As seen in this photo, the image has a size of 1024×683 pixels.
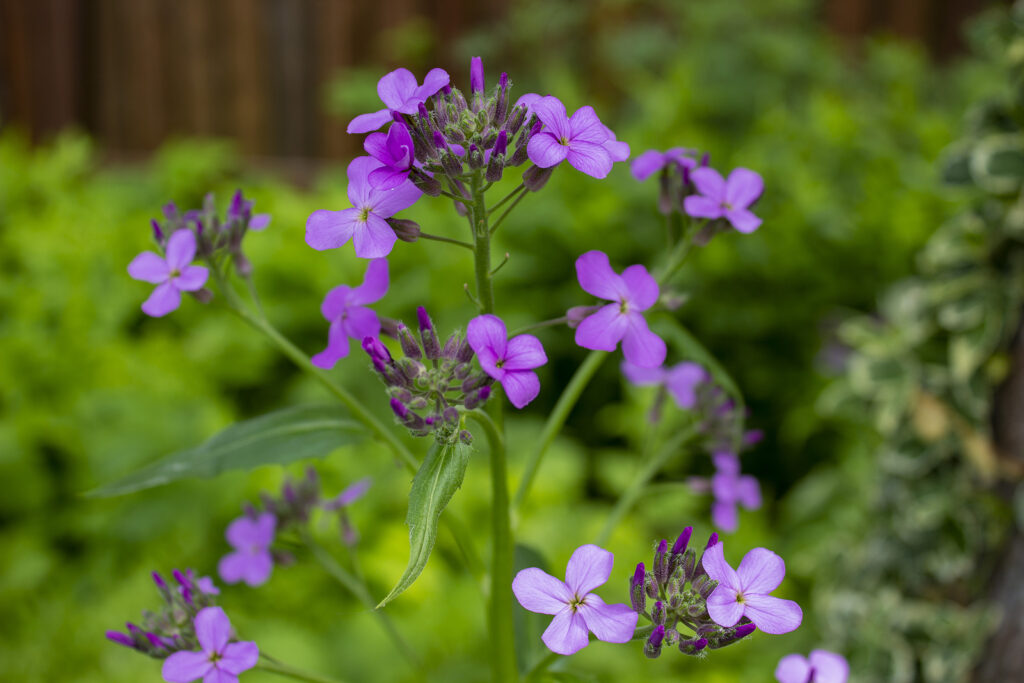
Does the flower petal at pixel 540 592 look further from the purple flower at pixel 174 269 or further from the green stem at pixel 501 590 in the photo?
the purple flower at pixel 174 269

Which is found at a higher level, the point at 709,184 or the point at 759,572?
the point at 709,184

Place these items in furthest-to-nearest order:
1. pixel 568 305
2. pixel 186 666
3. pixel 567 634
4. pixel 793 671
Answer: pixel 568 305 → pixel 793 671 → pixel 186 666 → pixel 567 634

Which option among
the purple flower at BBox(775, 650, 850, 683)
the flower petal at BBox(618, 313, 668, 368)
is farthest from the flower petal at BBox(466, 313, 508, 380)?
the purple flower at BBox(775, 650, 850, 683)

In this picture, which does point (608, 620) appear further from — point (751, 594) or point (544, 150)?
point (544, 150)

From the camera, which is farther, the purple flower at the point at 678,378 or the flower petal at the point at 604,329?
the purple flower at the point at 678,378

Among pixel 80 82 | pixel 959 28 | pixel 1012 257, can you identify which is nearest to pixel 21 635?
pixel 1012 257

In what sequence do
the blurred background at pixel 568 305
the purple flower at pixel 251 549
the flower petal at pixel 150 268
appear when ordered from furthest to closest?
1. the blurred background at pixel 568 305
2. the purple flower at pixel 251 549
3. the flower petal at pixel 150 268

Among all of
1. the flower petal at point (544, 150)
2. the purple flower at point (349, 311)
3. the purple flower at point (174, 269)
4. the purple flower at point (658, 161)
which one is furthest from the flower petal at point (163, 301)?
the purple flower at point (658, 161)

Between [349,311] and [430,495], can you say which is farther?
[349,311]

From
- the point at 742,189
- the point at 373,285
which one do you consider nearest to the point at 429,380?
the point at 373,285
